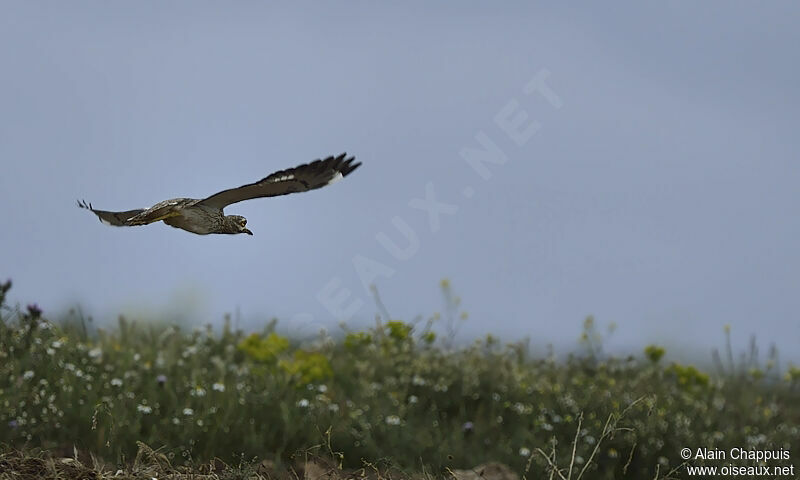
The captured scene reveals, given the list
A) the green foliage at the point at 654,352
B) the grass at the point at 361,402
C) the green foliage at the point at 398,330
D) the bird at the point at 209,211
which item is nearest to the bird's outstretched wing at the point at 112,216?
the bird at the point at 209,211

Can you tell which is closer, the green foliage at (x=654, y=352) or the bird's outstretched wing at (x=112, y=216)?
the bird's outstretched wing at (x=112, y=216)

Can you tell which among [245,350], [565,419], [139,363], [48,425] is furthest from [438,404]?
[48,425]

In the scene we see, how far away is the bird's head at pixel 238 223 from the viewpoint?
3.31 m

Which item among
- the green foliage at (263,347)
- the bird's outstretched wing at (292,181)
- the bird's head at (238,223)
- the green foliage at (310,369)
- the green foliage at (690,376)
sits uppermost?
the bird's outstretched wing at (292,181)

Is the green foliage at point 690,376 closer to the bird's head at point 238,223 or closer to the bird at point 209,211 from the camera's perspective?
the bird at point 209,211

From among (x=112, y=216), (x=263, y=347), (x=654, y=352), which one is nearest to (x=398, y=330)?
(x=263, y=347)

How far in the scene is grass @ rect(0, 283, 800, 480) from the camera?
5684mm

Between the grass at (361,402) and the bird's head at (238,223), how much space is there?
1.13 meters

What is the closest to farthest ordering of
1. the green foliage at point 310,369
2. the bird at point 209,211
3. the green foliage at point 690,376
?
1. the bird at point 209,211
2. the green foliage at point 310,369
3. the green foliage at point 690,376

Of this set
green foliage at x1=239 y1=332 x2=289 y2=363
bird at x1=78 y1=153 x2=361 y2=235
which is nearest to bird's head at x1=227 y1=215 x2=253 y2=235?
bird at x1=78 y1=153 x2=361 y2=235

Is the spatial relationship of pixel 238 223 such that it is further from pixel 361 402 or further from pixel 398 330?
pixel 398 330

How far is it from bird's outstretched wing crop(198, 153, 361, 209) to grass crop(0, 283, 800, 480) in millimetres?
1194

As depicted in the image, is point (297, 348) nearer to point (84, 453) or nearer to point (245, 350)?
point (245, 350)

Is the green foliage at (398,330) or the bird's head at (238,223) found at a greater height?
the bird's head at (238,223)
